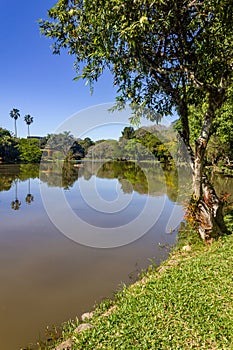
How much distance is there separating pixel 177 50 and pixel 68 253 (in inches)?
216

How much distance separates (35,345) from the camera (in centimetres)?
320

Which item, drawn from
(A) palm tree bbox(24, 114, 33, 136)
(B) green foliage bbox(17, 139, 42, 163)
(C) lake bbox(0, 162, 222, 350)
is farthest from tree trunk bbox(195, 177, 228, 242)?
(A) palm tree bbox(24, 114, 33, 136)

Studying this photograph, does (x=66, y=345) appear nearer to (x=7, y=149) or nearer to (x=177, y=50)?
(x=177, y=50)

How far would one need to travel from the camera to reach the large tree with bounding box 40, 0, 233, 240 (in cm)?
474

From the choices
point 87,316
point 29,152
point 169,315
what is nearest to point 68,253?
point 87,316

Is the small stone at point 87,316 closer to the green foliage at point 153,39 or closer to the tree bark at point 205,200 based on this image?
the tree bark at point 205,200

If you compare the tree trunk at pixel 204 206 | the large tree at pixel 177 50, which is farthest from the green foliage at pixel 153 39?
the tree trunk at pixel 204 206

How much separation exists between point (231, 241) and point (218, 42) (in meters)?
4.28

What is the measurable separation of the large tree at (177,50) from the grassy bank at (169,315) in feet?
6.04

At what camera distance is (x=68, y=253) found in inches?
247

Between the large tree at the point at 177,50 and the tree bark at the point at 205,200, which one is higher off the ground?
the large tree at the point at 177,50

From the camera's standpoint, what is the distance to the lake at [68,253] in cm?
393

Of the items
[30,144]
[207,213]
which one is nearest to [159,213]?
[207,213]

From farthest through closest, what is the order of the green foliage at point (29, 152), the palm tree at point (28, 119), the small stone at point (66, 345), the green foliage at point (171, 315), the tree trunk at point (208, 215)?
the palm tree at point (28, 119), the green foliage at point (29, 152), the tree trunk at point (208, 215), the small stone at point (66, 345), the green foliage at point (171, 315)
